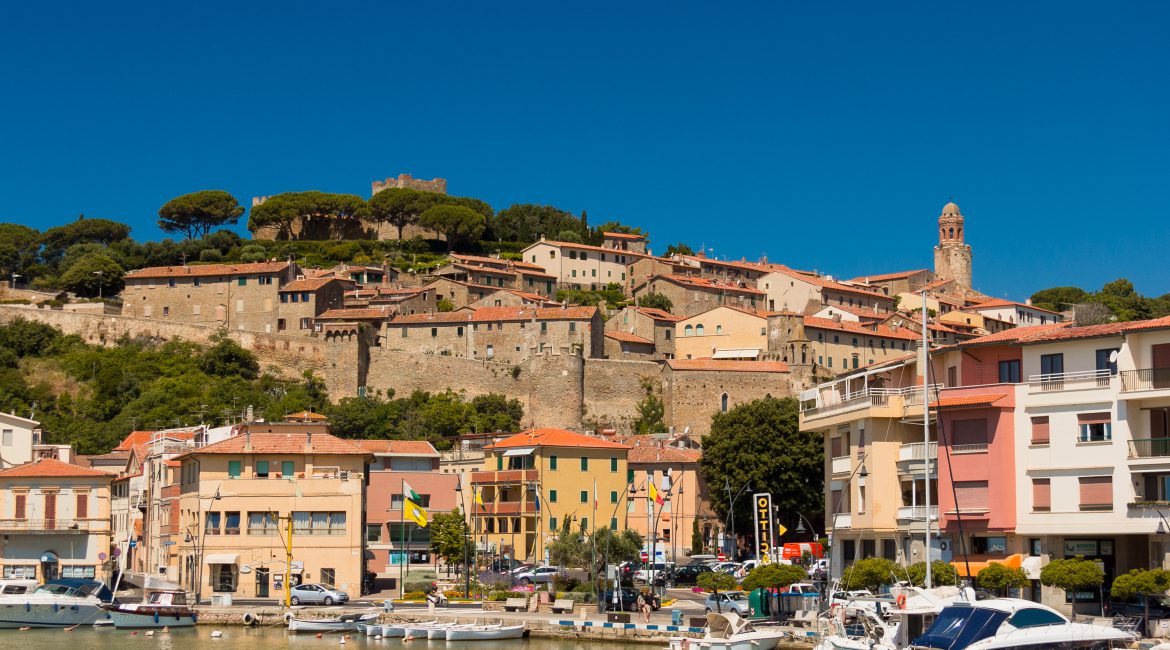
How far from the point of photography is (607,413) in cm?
9875

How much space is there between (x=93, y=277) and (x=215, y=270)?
15036 mm

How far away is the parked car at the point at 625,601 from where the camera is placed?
148 feet

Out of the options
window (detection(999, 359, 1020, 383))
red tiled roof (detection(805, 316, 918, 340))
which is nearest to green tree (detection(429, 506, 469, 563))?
window (detection(999, 359, 1020, 383))

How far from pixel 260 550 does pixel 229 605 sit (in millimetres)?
3627

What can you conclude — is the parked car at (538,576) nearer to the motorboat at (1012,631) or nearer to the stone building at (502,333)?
the motorboat at (1012,631)

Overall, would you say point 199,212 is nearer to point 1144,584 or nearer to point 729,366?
point 729,366

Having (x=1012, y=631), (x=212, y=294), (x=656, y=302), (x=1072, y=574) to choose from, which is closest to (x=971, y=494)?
(x=1072, y=574)

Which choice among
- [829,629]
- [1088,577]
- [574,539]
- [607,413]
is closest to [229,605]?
[574,539]

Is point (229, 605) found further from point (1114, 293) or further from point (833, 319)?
point (1114, 293)

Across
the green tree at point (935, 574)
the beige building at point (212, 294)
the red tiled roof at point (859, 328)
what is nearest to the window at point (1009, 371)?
the green tree at point (935, 574)

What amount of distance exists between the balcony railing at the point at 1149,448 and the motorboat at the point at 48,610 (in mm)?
30425

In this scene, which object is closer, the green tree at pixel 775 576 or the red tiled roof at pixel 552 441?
the green tree at pixel 775 576

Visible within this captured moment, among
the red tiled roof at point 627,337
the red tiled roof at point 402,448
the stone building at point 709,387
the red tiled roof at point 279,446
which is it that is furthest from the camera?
the red tiled roof at point 627,337

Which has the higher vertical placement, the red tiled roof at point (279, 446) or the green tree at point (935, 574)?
the red tiled roof at point (279, 446)
